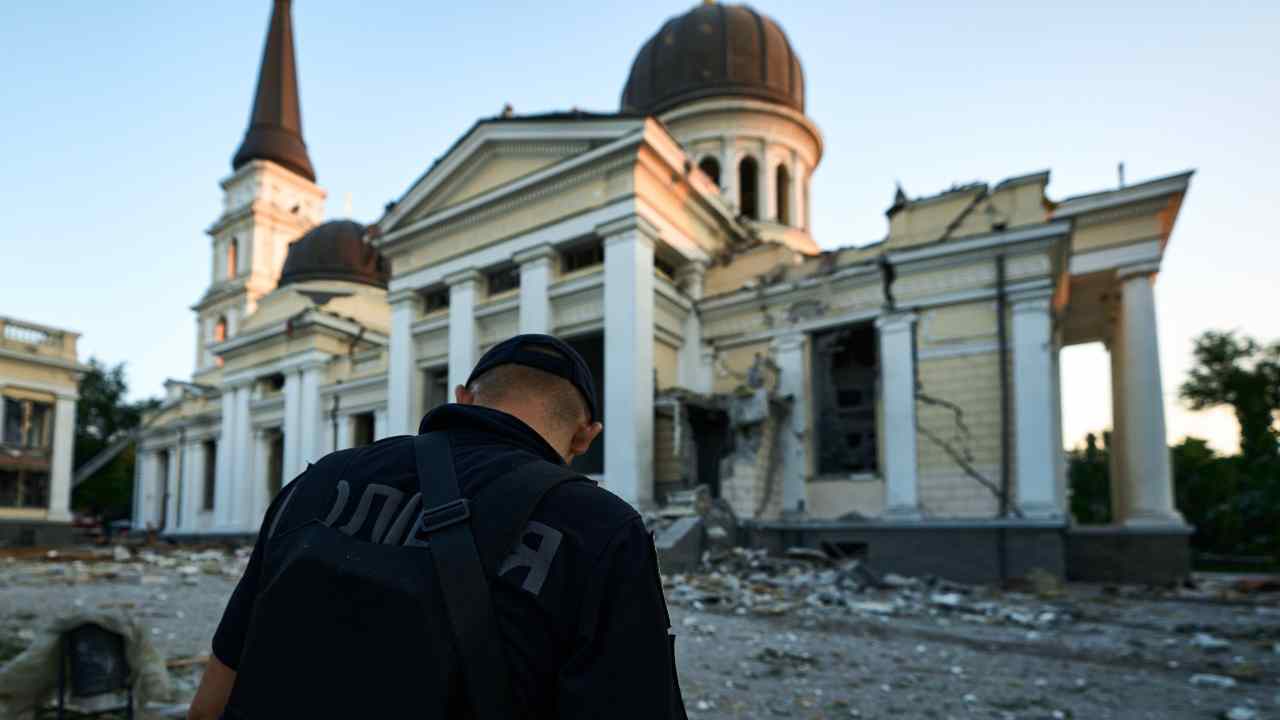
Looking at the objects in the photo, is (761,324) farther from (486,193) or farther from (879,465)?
(486,193)

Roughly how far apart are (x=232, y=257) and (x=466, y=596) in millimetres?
46336

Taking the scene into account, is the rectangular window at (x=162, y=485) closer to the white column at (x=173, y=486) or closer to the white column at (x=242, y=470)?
the white column at (x=173, y=486)

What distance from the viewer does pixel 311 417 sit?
26.2 m

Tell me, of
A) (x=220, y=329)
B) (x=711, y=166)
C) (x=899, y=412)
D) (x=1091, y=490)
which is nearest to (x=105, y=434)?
(x=220, y=329)

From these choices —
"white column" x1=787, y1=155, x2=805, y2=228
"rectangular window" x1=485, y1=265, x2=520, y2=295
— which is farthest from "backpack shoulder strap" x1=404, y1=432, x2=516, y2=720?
"white column" x1=787, y1=155, x2=805, y2=228

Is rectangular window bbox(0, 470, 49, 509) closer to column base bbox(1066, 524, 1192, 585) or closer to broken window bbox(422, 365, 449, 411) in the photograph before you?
broken window bbox(422, 365, 449, 411)

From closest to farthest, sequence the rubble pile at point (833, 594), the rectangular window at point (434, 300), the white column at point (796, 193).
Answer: the rubble pile at point (833, 594) → the rectangular window at point (434, 300) → the white column at point (796, 193)

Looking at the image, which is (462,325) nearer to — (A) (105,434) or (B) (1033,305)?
(B) (1033,305)

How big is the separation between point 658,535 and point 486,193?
398 inches

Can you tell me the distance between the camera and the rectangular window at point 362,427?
84.1 ft

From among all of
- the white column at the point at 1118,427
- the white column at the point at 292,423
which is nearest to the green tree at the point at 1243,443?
the white column at the point at 1118,427

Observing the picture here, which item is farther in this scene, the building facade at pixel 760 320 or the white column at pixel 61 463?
the white column at pixel 61 463

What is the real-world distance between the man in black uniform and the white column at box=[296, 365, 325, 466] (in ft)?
86.7

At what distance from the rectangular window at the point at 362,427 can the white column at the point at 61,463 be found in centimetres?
1317
